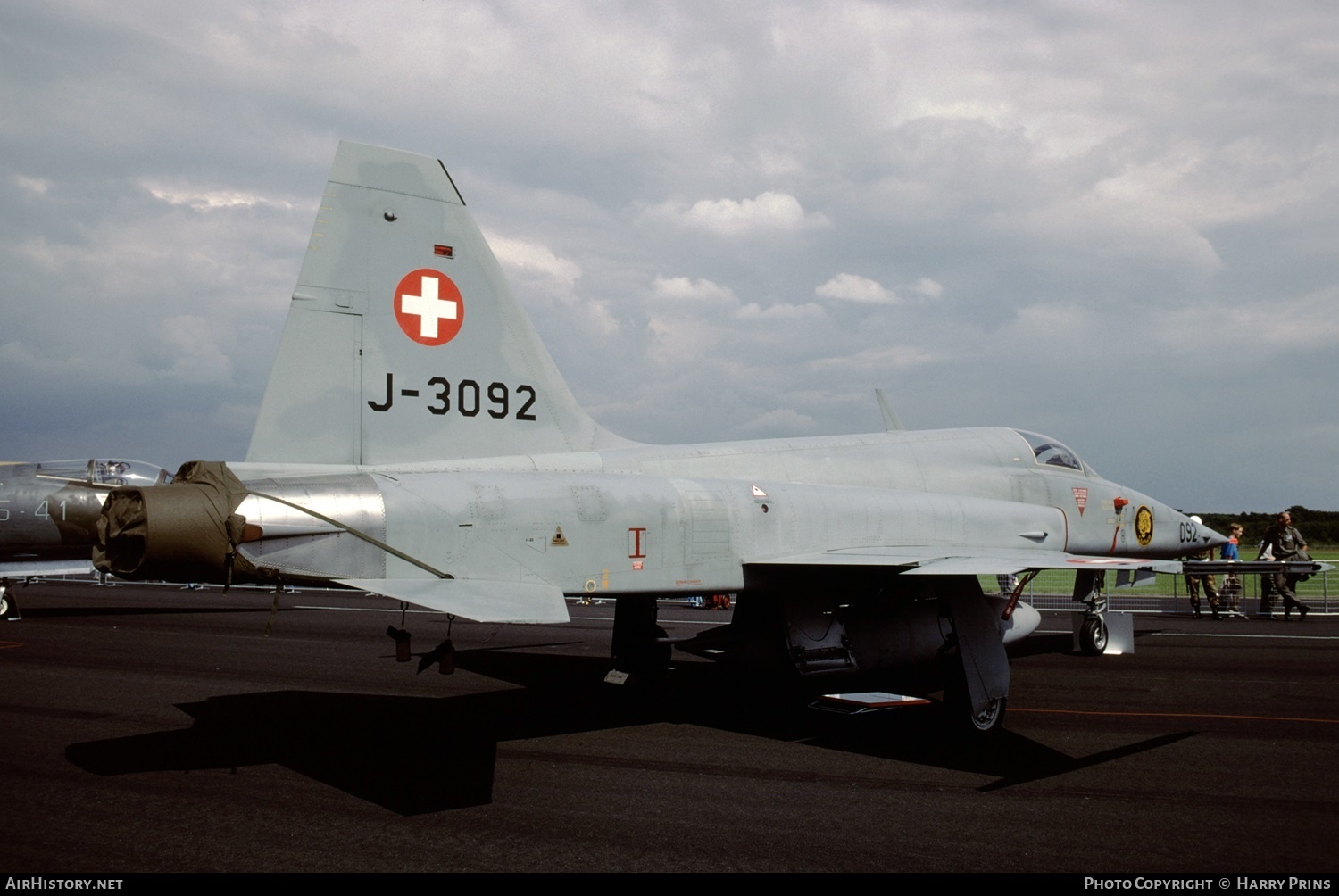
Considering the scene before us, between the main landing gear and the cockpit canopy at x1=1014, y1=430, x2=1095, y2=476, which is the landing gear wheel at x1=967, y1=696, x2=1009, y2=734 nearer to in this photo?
the cockpit canopy at x1=1014, y1=430, x2=1095, y2=476

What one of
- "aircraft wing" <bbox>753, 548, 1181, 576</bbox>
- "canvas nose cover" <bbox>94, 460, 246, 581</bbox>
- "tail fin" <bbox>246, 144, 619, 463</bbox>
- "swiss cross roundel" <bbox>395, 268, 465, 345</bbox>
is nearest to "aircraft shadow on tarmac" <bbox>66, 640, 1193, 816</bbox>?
"aircraft wing" <bbox>753, 548, 1181, 576</bbox>

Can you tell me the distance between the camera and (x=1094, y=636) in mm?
14445

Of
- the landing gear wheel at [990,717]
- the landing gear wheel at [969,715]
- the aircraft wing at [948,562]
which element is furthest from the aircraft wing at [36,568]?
the landing gear wheel at [990,717]

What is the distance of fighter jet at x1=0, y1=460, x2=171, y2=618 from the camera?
726 inches

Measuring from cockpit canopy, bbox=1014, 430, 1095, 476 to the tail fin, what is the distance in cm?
703

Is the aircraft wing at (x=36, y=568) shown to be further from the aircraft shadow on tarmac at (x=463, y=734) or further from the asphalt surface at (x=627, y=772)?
the aircraft shadow on tarmac at (x=463, y=734)

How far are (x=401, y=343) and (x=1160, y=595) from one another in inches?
1014

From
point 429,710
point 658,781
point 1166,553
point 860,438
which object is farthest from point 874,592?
point 1166,553

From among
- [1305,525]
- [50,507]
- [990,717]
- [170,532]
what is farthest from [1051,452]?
[1305,525]

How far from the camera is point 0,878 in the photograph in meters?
4.83

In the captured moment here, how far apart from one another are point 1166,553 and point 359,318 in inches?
479

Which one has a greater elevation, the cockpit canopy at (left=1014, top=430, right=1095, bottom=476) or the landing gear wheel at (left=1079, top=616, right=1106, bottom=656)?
the cockpit canopy at (left=1014, top=430, right=1095, bottom=476)

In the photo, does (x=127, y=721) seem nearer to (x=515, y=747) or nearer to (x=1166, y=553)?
(x=515, y=747)

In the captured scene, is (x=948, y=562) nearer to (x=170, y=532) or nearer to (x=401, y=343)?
(x=401, y=343)
